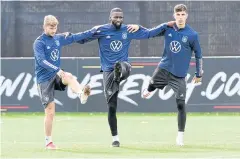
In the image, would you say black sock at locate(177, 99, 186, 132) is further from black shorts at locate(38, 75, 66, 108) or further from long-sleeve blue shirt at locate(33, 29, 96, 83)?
long-sleeve blue shirt at locate(33, 29, 96, 83)

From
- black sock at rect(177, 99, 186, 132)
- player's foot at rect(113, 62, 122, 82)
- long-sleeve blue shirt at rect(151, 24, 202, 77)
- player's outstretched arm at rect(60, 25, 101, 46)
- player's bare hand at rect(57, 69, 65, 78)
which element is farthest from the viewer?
long-sleeve blue shirt at rect(151, 24, 202, 77)

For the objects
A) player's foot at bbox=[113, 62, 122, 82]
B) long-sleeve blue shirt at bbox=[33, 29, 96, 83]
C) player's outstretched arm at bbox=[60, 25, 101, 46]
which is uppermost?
player's outstretched arm at bbox=[60, 25, 101, 46]

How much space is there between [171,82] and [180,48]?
20.9 inches

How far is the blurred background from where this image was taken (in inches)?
800

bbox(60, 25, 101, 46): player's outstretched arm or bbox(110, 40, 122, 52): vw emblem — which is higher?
bbox(60, 25, 101, 46): player's outstretched arm

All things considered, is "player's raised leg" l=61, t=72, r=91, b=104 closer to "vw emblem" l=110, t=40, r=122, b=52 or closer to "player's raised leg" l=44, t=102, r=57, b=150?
"player's raised leg" l=44, t=102, r=57, b=150

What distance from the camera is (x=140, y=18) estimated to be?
20266 mm

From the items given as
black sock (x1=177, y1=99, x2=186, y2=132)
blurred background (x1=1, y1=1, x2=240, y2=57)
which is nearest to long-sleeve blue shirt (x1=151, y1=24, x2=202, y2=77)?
black sock (x1=177, y1=99, x2=186, y2=132)

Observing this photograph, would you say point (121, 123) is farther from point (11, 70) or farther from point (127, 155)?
point (127, 155)

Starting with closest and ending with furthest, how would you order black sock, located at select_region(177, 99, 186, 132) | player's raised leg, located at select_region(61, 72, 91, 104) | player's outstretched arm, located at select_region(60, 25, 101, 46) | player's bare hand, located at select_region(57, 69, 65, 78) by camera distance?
player's bare hand, located at select_region(57, 69, 65, 78) → player's raised leg, located at select_region(61, 72, 91, 104) → player's outstretched arm, located at select_region(60, 25, 101, 46) → black sock, located at select_region(177, 99, 186, 132)

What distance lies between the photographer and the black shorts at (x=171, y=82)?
1331 cm

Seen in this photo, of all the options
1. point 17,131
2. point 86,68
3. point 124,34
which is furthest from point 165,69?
point 86,68

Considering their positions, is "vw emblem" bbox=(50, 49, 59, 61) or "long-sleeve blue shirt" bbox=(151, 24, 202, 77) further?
"long-sleeve blue shirt" bbox=(151, 24, 202, 77)

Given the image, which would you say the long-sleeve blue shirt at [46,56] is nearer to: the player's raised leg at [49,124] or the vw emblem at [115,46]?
the player's raised leg at [49,124]
